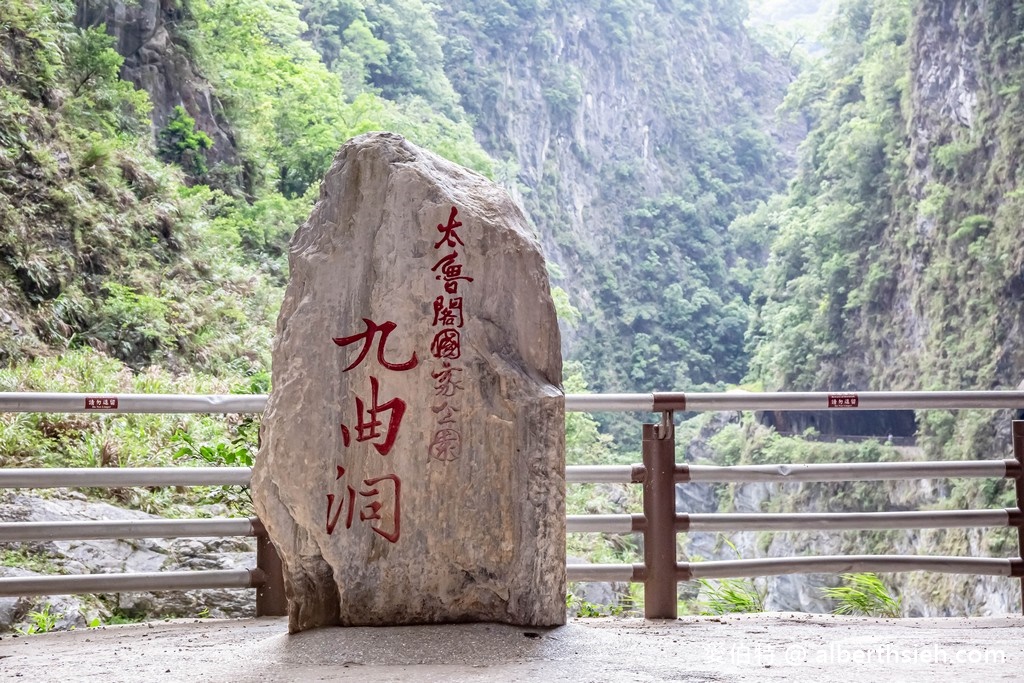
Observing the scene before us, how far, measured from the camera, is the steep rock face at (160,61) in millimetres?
14562

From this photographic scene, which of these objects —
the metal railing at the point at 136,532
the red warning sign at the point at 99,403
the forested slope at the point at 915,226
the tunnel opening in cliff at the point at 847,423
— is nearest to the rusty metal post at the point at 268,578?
the metal railing at the point at 136,532

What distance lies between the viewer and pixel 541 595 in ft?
11.2

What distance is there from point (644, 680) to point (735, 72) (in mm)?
52866

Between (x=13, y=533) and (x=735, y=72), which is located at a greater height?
(x=735, y=72)

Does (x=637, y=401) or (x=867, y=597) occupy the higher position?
(x=637, y=401)

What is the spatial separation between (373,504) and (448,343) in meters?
0.65

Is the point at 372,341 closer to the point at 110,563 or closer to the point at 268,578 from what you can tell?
the point at 268,578

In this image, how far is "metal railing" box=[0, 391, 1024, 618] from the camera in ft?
12.8

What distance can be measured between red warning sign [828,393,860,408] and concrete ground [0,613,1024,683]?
956mm

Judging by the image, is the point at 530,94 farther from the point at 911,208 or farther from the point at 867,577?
the point at 867,577

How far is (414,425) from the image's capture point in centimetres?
345

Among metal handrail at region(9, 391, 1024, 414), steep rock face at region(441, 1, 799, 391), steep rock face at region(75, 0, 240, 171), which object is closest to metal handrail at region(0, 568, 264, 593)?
metal handrail at region(9, 391, 1024, 414)

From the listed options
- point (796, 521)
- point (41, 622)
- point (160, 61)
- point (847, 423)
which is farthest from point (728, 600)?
point (847, 423)

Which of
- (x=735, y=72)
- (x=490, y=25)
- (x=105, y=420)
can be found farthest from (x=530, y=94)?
(x=105, y=420)
